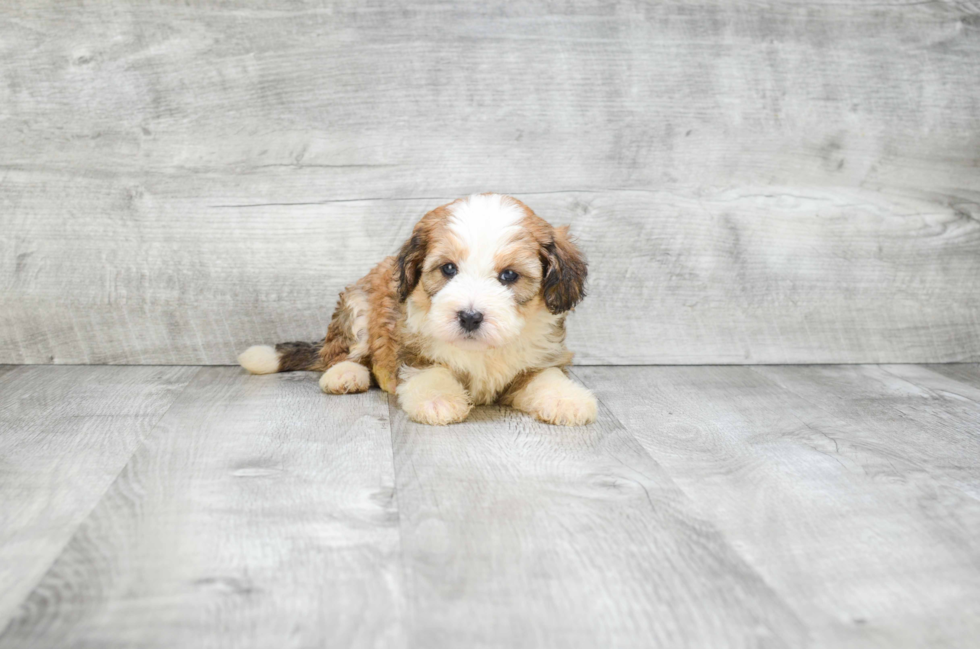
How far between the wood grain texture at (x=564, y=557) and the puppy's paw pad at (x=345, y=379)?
2.26 ft

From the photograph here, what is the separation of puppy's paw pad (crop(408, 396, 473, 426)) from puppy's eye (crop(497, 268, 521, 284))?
1.44ft

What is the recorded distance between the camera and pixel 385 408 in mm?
2986

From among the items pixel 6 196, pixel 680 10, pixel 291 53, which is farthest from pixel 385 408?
pixel 680 10

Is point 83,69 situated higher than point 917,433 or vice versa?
point 83,69

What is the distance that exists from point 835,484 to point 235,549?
5.17 ft

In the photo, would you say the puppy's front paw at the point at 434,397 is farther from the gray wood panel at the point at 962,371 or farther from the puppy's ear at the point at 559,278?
the gray wood panel at the point at 962,371

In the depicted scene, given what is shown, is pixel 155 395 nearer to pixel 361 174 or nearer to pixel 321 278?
pixel 321 278

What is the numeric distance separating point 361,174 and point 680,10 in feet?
5.21

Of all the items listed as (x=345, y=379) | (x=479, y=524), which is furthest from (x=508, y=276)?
(x=479, y=524)

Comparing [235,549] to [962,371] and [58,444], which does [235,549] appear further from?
[962,371]

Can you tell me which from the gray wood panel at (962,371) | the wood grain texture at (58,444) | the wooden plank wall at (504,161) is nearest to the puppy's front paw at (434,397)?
the wood grain texture at (58,444)

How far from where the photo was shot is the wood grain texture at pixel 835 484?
166 centimetres

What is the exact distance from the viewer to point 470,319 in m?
2.57

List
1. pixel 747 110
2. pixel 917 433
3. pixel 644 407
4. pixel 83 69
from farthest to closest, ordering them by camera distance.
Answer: pixel 747 110, pixel 83 69, pixel 644 407, pixel 917 433
